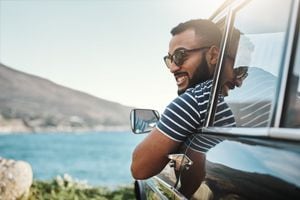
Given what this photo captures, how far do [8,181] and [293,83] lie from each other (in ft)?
19.1

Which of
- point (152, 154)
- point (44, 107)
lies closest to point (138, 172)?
point (152, 154)

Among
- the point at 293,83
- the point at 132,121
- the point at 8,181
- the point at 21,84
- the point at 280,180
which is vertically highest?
the point at 293,83

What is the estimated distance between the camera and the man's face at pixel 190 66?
135 inches

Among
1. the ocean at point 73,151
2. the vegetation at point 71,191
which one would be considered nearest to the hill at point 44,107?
the ocean at point 73,151

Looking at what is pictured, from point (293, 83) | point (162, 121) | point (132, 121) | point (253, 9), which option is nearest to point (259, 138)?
point (293, 83)

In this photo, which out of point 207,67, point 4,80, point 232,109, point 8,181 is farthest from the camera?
point 4,80

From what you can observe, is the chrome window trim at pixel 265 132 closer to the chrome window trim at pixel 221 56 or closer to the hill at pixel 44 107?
the chrome window trim at pixel 221 56

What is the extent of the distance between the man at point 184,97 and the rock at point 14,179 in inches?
165

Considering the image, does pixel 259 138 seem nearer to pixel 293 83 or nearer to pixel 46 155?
pixel 293 83

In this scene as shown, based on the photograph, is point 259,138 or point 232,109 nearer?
point 259,138

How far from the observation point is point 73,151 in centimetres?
8662

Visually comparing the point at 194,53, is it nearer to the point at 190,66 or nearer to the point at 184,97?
the point at 190,66

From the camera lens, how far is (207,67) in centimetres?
345

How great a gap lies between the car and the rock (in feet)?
14.6
